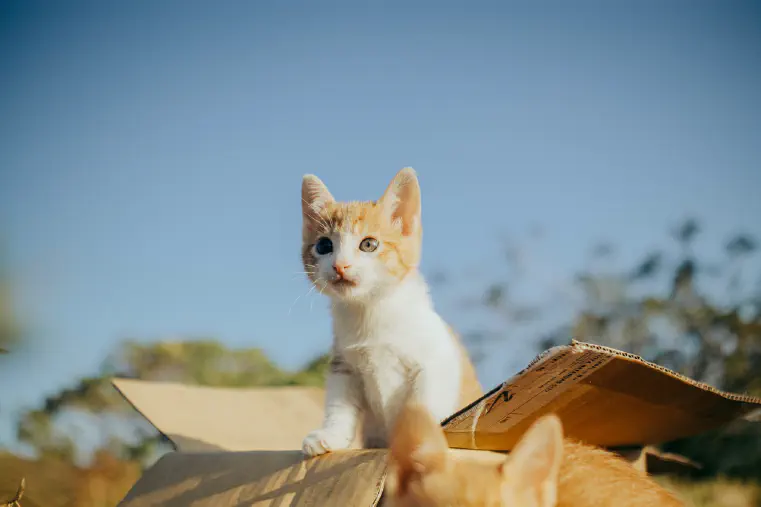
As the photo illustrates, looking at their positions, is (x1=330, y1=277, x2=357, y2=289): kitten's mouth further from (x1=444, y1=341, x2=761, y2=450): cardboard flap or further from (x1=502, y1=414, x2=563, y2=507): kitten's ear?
(x1=502, y1=414, x2=563, y2=507): kitten's ear

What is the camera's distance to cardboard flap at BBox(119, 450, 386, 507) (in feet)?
4.04

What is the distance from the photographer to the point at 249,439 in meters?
2.21

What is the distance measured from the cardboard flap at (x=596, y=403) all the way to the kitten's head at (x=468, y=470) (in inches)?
7.5

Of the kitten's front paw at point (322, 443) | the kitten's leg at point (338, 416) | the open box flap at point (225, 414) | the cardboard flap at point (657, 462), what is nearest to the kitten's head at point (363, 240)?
the kitten's leg at point (338, 416)

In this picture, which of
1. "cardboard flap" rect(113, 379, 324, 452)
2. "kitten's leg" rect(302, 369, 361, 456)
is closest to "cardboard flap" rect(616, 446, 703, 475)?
"kitten's leg" rect(302, 369, 361, 456)

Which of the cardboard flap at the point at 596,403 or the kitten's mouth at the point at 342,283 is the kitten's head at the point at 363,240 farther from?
the cardboard flap at the point at 596,403

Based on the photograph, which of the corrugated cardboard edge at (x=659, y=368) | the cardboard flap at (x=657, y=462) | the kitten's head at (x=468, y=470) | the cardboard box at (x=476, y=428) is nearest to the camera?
the kitten's head at (x=468, y=470)

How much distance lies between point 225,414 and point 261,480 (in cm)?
94

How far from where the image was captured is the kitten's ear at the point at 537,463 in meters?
0.95

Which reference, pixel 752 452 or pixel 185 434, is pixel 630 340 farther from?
pixel 185 434

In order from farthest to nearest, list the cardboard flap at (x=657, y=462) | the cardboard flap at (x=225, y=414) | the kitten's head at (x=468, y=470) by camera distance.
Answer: the cardboard flap at (x=225, y=414) → the cardboard flap at (x=657, y=462) → the kitten's head at (x=468, y=470)

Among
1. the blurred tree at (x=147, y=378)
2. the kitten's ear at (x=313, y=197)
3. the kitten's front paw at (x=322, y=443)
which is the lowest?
the blurred tree at (x=147, y=378)

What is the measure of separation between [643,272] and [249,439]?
2.36 m

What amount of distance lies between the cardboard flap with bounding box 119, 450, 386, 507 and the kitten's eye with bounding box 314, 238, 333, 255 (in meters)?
0.50
